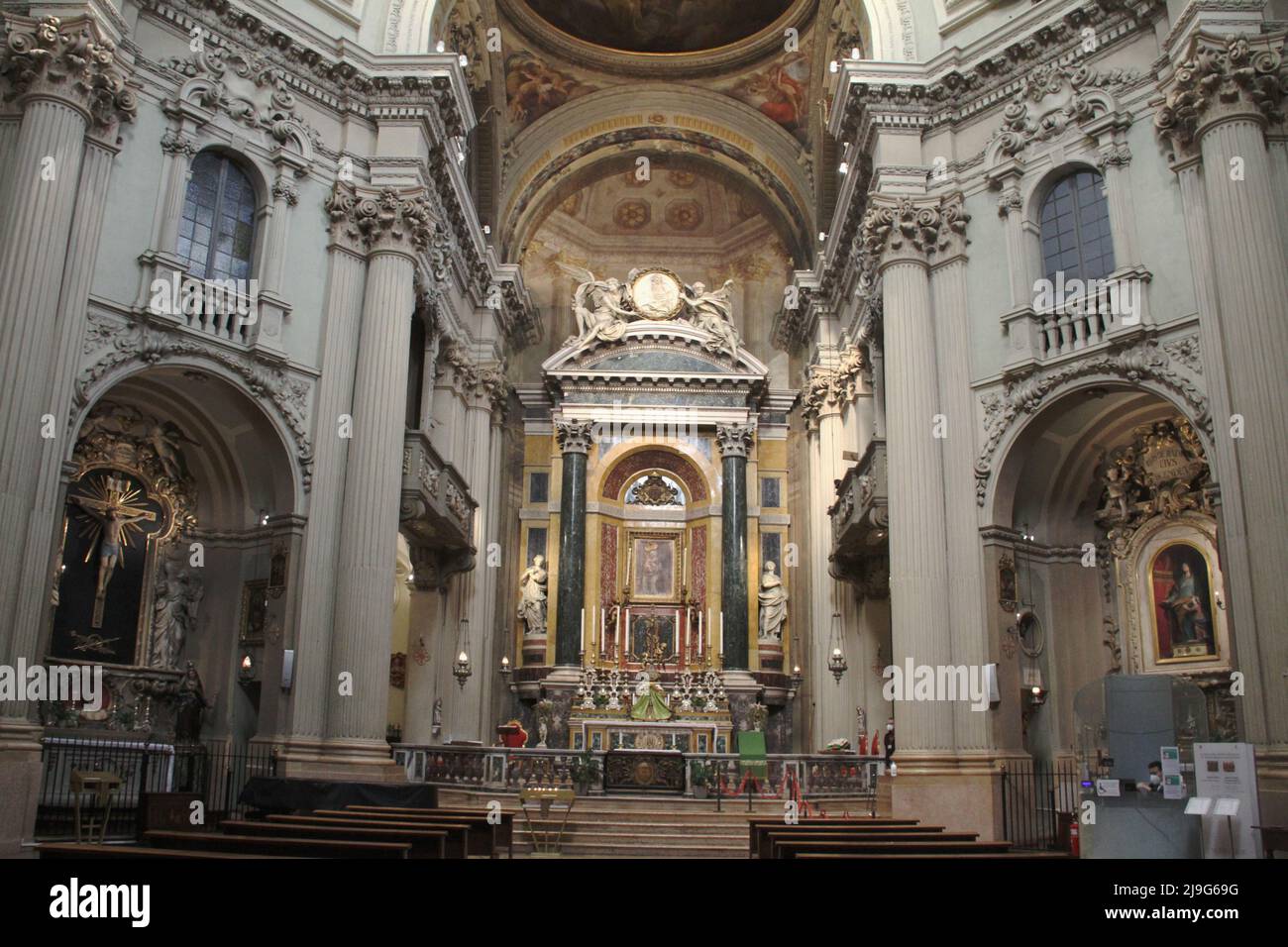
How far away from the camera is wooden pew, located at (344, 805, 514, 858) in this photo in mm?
11312

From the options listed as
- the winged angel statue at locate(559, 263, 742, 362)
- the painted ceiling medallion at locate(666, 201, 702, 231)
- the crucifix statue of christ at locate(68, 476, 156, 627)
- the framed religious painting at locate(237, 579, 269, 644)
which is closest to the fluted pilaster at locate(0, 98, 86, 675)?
the crucifix statue of christ at locate(68, 476, 156, 627)

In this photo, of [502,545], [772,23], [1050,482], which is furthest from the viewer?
[502,545]

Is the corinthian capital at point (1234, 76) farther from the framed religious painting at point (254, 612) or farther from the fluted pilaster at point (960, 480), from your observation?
the framed religious painting at point (254, 612)

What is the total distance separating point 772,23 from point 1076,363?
47.4ft

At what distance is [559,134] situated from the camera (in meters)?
28.8

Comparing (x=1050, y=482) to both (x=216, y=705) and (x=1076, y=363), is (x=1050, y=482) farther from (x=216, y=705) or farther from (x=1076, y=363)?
(x=216, y=705)

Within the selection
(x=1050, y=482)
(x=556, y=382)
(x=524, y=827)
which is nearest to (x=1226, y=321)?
(x=1050, y=482)

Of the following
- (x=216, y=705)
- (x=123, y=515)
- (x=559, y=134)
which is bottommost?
(x=216, y=705)

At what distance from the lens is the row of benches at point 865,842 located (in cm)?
841

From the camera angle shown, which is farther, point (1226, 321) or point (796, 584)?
point (796, 584)

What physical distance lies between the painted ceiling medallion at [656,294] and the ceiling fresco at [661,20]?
230 inches

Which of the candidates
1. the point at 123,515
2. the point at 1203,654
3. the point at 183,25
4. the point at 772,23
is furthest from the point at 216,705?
the point at 772,23

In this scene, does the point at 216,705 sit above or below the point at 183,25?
below
